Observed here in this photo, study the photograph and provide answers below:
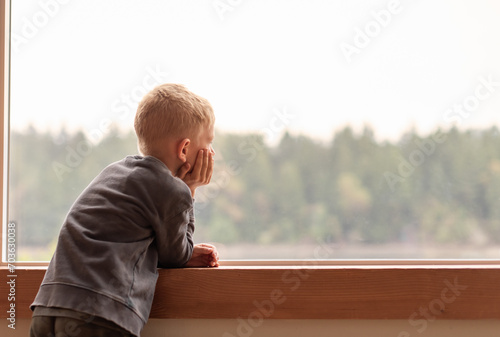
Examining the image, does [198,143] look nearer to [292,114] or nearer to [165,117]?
[165,117]

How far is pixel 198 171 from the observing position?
1.17 meters

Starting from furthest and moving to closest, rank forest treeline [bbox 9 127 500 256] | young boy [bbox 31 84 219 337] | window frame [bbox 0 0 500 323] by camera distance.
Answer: forest treeline [bbox 9 127 500 256]
window frame [bbox 0 0 500 323]
young boy [bbox 31 84 219 337]

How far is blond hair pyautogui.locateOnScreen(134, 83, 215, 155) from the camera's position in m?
1.13

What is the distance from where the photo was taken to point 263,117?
132 centimetres

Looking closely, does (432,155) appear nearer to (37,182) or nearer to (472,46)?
(472,46)

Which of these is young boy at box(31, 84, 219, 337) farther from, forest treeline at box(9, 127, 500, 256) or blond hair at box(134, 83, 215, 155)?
forest treeline at box(9, 127, 500, 256)

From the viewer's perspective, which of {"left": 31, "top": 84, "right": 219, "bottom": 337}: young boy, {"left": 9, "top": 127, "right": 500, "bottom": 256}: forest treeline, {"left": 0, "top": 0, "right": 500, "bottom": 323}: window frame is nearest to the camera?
{"left": 31, "top": 84, "right": 219, "bottom": 337}: young boy

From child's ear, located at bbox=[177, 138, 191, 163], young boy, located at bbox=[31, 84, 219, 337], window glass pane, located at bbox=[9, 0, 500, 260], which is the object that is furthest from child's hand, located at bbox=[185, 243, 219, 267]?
child's ear, located at bbox=[177, 138, 191, 163]

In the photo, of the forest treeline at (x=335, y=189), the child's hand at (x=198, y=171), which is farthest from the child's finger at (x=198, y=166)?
the forest treeline at (x=335, y=189)

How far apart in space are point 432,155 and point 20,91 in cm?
115

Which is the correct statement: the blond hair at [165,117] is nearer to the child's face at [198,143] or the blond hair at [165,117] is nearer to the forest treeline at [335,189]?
the child's face at [198,143]

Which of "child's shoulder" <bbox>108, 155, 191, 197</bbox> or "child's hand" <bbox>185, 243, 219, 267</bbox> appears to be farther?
"child's hand" <bbox>185, 243, 219, 267</bbox>

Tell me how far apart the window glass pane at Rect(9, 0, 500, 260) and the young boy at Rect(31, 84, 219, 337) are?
7.3 inches

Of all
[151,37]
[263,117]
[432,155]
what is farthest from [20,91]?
[432,155]
